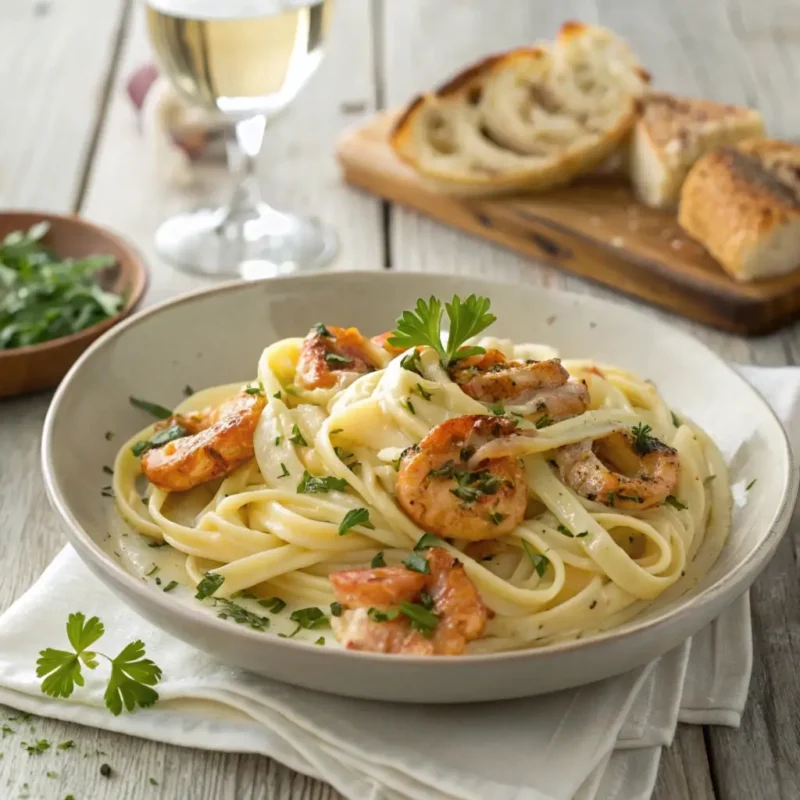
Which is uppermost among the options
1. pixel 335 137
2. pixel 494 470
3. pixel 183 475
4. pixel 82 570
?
pixel 494 470

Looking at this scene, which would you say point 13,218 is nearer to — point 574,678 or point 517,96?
point 517,96

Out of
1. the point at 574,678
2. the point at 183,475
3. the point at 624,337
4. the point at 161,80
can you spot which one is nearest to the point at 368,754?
the point at 574,678

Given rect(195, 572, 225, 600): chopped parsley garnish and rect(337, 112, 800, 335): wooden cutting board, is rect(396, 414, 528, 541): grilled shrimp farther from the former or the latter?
rect(337, 112, 800, 335): wooden cutting board

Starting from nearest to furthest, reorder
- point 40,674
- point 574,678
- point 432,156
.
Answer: point 574,678
point 40,674
point 432,156

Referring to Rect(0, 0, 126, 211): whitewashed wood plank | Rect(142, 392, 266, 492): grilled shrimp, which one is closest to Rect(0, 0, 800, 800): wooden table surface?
Rect(0, 0, 126, 211): whitewashed wood plank

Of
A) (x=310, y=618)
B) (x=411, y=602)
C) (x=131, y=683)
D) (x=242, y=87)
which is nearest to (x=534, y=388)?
(x=411, y=602)

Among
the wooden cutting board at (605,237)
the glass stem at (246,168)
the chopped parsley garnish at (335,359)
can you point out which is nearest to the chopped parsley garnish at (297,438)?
the chopped parsley garnish at (335,359)
